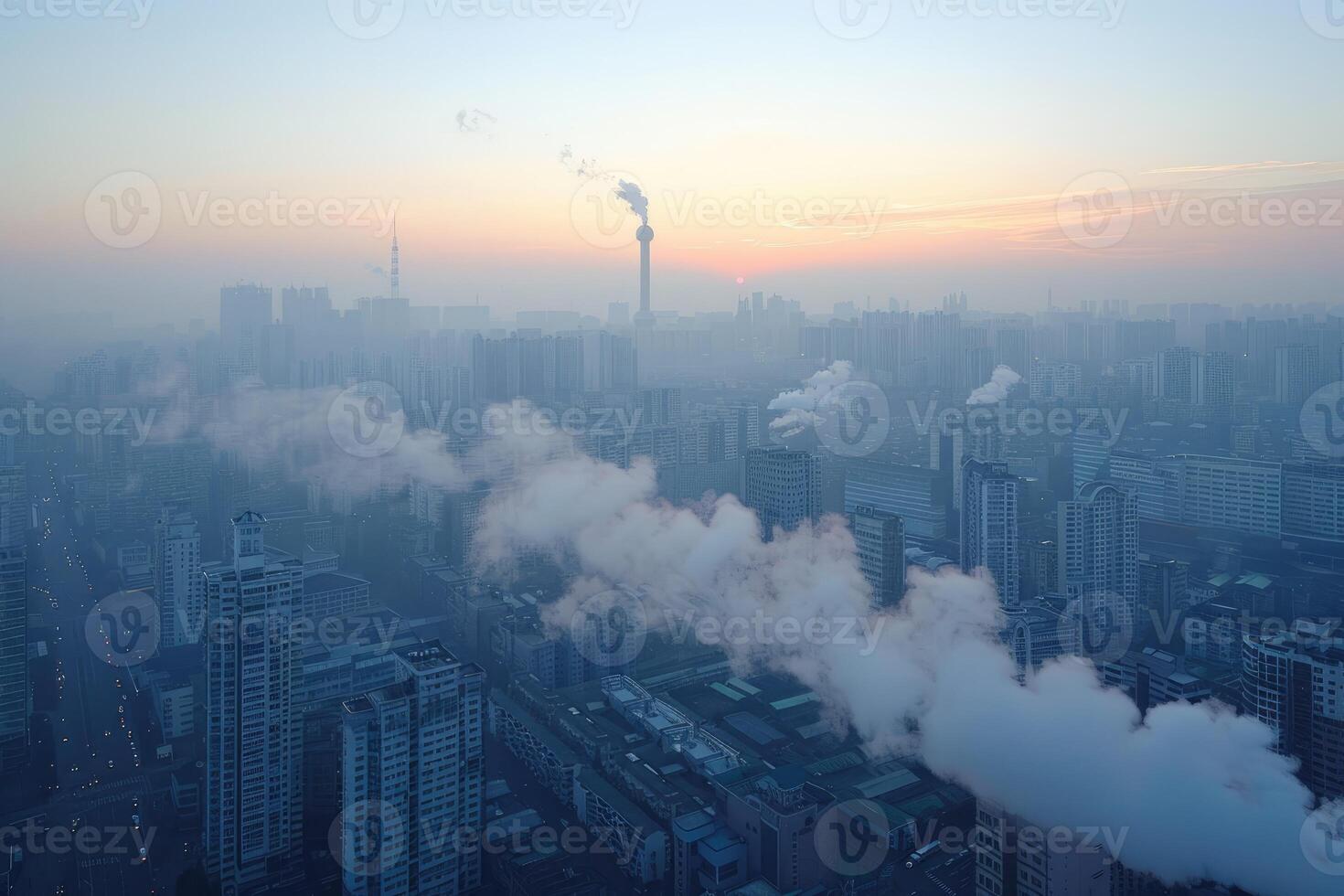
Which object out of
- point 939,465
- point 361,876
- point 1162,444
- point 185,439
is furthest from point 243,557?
point 1162,444

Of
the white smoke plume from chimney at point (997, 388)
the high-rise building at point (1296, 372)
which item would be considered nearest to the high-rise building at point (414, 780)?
the white smoke plume from chimney at point (997, 388)

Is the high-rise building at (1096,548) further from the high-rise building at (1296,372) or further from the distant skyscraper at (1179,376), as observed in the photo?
the high-rise building at (1296,372)

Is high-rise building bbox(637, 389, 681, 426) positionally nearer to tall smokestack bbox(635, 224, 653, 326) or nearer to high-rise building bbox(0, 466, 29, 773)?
tall smokestack bbox(635, 224, 653, 326)

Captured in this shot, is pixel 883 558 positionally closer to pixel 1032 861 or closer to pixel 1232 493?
pixel 1032 861

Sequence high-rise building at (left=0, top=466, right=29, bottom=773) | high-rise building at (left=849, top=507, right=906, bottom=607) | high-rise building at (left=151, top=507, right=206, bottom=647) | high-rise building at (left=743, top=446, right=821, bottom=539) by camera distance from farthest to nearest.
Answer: high-rise building at (left=743, top=446, right=821, bottom=539) → high-rise building at (left=151, top=507, right=206, bottom=647) → high-rise building at (left=849, top=507, right=906, bottom=607) → high-rise building at (left=0, top=466, right=29, bottom=773)

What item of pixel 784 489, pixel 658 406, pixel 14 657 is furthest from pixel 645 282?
pixel 14 657

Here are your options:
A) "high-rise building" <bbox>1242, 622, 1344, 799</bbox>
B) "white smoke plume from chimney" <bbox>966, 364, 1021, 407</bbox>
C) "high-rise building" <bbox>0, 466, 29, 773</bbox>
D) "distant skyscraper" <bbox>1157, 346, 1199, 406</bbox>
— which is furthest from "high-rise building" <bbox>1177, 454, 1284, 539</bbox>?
"high-rise building" <bbox>0, 466, 29, 773</bbox>
